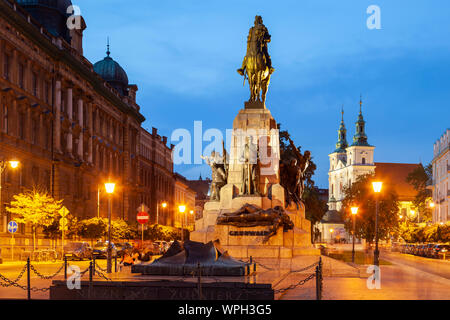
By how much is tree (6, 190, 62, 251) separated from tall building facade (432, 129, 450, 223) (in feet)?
192

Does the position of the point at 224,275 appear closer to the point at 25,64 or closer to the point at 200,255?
the point at 200,255

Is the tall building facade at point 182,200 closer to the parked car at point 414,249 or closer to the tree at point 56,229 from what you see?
the parked car at point 414,249

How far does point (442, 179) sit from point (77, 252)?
227ft

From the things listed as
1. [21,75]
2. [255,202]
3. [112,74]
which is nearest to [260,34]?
[255,202]

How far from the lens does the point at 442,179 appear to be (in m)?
102

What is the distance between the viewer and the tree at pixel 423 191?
394 feet

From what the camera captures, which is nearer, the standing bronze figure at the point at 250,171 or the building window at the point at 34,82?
the standing bronze figure at the point at 250,171

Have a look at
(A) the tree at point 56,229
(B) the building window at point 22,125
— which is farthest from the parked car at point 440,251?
(B) the building window at point 22,125

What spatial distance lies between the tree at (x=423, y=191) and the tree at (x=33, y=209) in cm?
8011

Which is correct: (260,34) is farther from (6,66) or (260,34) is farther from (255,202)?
(6,66)

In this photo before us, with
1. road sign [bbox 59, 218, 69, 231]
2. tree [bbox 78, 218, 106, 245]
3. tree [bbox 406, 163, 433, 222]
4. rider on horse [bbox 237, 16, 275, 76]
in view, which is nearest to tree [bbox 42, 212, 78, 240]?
tree [bbox 78, 218, 106, 245]

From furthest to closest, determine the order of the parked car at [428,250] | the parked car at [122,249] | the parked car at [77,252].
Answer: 1. the parked car at [428,250]
2. the parked car at [77,252]
3. the parked car at [122,249]

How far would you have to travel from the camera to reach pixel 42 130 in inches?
2368
